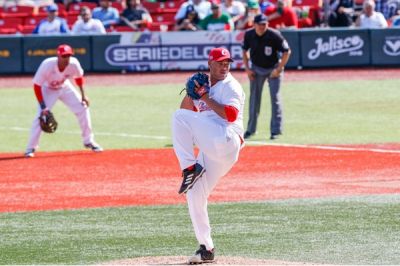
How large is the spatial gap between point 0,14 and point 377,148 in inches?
666

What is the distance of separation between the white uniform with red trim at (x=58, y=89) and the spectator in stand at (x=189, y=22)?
36.8 feet

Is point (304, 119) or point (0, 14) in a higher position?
point (0, 14)

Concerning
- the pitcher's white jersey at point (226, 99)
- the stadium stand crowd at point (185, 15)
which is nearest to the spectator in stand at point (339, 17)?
the stadium stand crowd at point (185, 15)

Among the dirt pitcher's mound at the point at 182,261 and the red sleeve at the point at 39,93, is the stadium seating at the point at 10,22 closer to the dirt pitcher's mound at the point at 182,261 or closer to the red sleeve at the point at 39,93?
the red sleeve at the point at 39,93

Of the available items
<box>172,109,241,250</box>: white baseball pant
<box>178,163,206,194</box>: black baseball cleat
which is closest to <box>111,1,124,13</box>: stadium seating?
<box>172,109,241,250</box>: white baseball pant

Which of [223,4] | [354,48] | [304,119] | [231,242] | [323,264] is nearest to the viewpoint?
[323,264]

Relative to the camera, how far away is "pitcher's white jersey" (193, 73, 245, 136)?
906 cm

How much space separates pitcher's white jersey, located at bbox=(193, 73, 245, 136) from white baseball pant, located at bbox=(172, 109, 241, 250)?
7 cm

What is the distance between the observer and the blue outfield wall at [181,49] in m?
27.2

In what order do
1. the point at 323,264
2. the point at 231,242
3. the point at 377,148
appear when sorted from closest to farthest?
the point at 323,264
the point at 231,242
the point at 377,148

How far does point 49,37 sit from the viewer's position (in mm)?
27484

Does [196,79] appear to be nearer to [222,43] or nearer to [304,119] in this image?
[304,119]

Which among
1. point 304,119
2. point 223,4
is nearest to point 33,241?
point 304,119

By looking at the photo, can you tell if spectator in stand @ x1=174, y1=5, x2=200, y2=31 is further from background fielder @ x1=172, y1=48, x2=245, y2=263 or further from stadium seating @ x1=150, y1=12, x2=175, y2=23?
background fielder @ x1=172, y1=48, x2=245, y2=263
